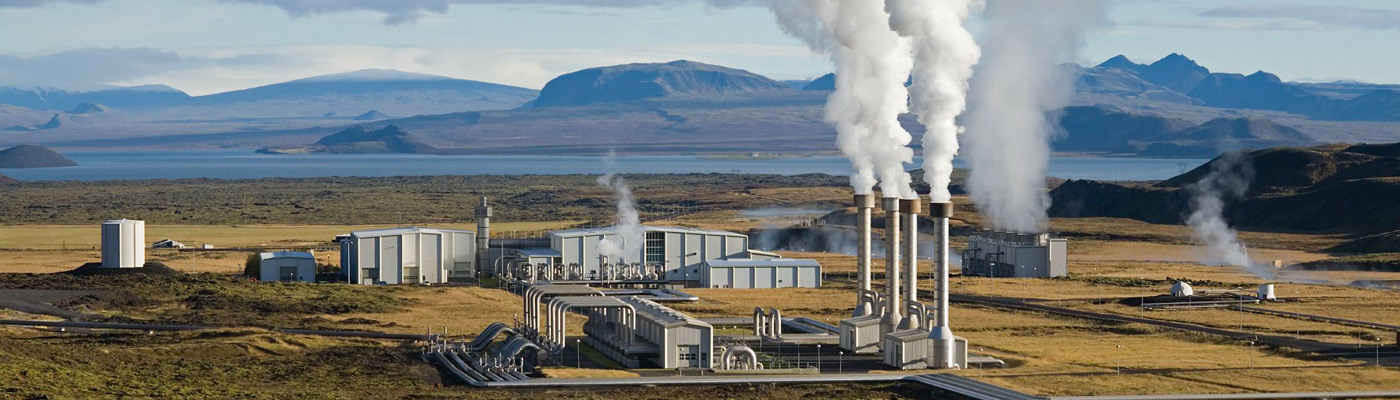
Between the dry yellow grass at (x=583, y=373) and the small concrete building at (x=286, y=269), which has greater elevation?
the small concrete building at (x=286, y=269)

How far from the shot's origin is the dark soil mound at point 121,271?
11031cm

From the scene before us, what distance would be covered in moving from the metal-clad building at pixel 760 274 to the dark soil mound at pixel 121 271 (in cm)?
3563

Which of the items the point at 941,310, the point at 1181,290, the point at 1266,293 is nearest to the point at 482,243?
the point at 1181,290

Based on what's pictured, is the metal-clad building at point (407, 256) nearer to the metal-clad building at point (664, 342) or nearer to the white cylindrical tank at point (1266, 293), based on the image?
the metal-clad building at point (664, 342)

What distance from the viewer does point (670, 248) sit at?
117062mm

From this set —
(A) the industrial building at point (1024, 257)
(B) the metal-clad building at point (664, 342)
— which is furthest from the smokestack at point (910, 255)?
(A) the industrial building at point (1024, 257)

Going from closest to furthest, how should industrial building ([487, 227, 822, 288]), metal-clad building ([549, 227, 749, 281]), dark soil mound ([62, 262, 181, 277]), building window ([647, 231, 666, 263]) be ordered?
dark soil mound ([62, 262, 181, 277]) < industrial building ([487, 227, 822, 288]) < metal-clad building ([549, 227, 749, 281]) < building window ([647, 231, 666, 263])

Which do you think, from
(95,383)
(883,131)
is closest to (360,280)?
(883,131)

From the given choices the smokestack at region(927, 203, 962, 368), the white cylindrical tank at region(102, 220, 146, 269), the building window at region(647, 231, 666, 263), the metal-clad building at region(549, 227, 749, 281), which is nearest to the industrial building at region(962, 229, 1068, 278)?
the metal-clad building at region(549, 227, 749, 281)

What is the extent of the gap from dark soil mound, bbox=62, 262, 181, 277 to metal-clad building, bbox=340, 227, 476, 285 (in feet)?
38.7

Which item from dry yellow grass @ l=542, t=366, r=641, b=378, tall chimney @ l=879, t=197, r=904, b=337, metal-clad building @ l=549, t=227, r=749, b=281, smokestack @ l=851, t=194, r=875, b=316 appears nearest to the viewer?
dry yellow grass @ l=542, t=366, r=641, b=378

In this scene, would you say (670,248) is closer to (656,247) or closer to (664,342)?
(656,247)

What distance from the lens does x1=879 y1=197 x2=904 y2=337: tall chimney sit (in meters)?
77.0

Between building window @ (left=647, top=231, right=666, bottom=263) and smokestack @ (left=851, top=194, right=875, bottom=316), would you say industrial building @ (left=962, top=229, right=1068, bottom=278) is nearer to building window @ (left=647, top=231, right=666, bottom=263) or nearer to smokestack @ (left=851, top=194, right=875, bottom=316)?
building window @ (left=647, top=231, right=666, bottom=263)
